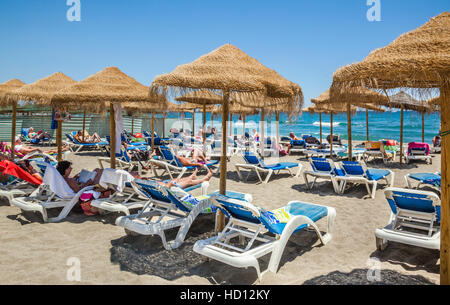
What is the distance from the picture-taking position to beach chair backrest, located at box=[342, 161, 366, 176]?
6.54m

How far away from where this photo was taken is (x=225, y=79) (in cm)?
339

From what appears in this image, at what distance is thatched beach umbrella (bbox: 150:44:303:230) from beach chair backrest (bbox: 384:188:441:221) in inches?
67.7

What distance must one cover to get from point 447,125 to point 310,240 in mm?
2270

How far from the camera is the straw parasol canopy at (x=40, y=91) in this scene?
6.39 meters

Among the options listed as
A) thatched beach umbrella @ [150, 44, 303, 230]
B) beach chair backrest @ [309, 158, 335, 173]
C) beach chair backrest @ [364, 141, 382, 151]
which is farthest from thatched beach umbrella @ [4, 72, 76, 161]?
beach chair backrest @ [364, 141, 382, 151]

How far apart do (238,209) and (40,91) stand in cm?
555

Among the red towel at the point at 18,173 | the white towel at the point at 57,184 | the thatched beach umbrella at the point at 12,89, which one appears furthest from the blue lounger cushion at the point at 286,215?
the thatched beach umbrella at the point at 12,89

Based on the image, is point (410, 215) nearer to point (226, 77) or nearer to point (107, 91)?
point (226, 77)

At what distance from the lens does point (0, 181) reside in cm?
571

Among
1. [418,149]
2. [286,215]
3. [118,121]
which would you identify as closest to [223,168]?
[286,215]

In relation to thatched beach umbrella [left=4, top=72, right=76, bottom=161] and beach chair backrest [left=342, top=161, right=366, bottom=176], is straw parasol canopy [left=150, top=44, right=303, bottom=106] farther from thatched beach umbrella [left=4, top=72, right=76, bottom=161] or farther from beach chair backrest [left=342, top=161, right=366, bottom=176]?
thatched beach umbrella [left=4, top=72, right=76, bottom=161]
